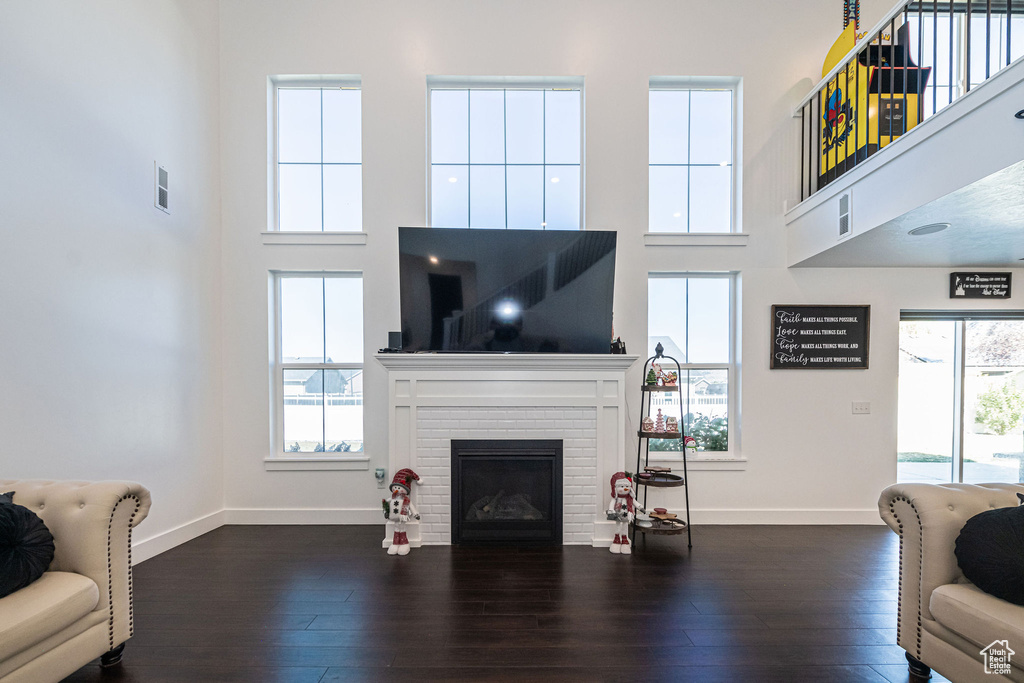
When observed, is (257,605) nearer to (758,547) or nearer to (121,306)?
(121,306)

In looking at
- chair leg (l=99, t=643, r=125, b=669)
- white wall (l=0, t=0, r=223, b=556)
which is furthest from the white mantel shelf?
chair leg (l=99, t=643, r=125, b=669)

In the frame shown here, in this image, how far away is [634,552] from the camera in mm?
3426

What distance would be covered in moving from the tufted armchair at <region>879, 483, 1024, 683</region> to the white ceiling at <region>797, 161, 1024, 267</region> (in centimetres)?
142

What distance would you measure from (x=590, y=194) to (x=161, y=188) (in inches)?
126

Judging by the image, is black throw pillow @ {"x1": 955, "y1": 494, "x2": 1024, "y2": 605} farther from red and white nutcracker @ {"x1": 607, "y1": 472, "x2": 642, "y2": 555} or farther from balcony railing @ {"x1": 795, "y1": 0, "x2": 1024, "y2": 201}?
balcony railing @ {"x1": 795, "y1": 0, "x2": 1024, "y2": 201}

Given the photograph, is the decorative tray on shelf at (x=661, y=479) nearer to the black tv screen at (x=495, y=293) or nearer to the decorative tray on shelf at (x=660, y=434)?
the decorative tray on shelf at (x=660, y=434)

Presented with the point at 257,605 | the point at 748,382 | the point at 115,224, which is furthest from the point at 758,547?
the point at 115,224

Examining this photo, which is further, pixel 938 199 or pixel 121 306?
pixel 121 306

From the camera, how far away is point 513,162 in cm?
423

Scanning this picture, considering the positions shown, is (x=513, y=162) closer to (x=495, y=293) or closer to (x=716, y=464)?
(x=495, y=293)

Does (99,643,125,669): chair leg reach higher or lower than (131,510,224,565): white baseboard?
higher

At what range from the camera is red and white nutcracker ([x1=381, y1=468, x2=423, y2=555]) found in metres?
3.34

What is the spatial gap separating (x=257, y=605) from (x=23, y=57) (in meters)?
3.07

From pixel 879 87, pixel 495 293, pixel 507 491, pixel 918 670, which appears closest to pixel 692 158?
pixel 879 87
